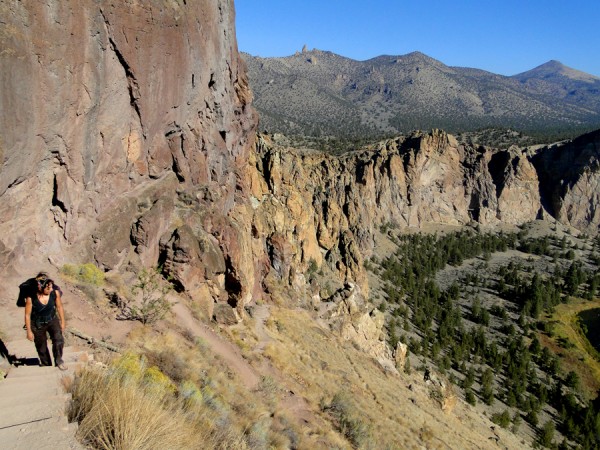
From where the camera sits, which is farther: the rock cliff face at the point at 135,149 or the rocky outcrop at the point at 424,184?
the rocky outcrop at the point at 424,184

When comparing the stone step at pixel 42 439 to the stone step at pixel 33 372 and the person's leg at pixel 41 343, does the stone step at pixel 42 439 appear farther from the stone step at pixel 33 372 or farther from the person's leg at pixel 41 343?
the person's leg at pixel 41 343

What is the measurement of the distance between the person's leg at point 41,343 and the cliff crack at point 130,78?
9687mm

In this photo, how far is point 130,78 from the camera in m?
14.2

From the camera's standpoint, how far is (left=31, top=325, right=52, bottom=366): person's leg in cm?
661

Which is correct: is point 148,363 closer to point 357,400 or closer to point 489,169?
point 357,400

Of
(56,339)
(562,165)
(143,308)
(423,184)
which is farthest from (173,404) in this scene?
(562,165)

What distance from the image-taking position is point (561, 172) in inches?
4427

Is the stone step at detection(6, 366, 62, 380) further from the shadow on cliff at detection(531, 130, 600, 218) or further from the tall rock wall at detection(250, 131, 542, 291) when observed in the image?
the shadow on cliff at detection(531, 130, 600, 218)

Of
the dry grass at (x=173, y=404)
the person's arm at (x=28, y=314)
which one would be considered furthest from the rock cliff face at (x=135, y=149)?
the person's arm at (x=28, y=314)

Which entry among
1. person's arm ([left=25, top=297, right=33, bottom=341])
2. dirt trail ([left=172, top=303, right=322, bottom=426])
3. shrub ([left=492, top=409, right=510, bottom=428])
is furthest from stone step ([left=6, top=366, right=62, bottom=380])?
shrub ([left=492, top=409, right=510, bottom=428])

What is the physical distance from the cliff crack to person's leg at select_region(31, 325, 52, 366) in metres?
9.69

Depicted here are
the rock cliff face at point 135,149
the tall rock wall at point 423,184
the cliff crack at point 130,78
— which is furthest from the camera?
the tall rock wall at point 423,184

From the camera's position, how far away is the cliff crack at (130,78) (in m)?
12.8

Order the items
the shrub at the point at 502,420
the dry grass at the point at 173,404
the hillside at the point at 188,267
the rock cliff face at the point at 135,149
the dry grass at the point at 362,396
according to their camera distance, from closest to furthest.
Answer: the dry grass at the point at 173,404 → the hillside at the point at 188,267 → the rock cliff face at the point at 135,149 → the dry grass at the point at 362,396 → the shrub at the point at 502,420
